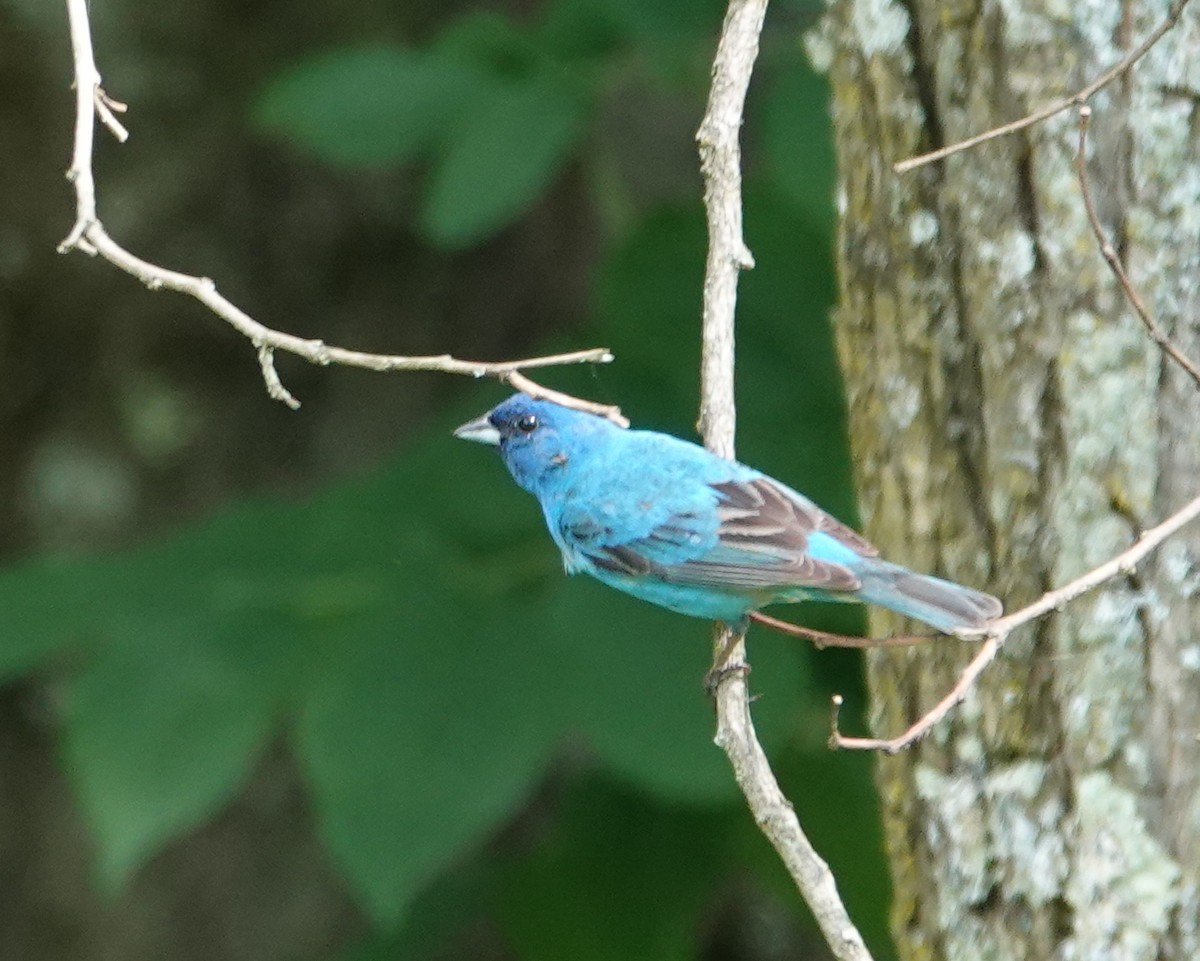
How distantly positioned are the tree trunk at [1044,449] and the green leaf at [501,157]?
4.23 ft

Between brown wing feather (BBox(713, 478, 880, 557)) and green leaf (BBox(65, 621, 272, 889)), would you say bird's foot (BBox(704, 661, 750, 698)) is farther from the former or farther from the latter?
green leaf (BBox(65, 621, 272, 889))

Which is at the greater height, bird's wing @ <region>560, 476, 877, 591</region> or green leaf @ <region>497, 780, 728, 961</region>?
bird's wing @ <region>560, 476, 877, 591</region>

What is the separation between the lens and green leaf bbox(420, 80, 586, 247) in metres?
3.97

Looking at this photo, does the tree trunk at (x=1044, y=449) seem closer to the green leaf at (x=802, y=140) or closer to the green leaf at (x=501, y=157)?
the green leaf at (x=802, y=140)

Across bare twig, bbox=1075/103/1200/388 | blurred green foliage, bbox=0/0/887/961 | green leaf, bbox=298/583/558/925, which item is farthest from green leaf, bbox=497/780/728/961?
bare twig, bbox=1075/103/1200/388

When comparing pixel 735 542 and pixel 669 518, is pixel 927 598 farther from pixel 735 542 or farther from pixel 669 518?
pixel 669 518

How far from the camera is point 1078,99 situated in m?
2.33

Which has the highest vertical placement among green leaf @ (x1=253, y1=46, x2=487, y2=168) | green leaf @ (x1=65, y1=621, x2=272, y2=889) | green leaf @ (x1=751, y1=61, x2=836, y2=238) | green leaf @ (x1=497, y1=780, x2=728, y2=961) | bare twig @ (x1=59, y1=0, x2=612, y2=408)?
green leaf @ (x1=253, y1=46, x2=487, y2=168)

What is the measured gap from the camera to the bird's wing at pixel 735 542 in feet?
10.9

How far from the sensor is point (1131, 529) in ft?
8.45

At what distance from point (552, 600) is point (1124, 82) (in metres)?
1.68

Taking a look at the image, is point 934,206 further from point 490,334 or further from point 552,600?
point 490,334

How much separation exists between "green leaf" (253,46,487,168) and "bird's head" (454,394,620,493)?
0.79m

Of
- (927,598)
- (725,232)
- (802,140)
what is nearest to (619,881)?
(927,598)
